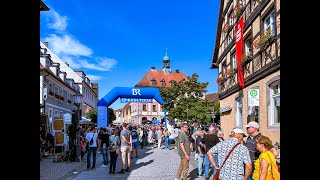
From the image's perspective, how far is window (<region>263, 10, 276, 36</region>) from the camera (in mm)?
12023

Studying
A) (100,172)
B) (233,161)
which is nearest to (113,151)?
(100,172)

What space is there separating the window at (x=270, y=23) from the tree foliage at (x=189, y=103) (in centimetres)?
2193

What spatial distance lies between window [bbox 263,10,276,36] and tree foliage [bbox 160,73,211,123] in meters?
21.9

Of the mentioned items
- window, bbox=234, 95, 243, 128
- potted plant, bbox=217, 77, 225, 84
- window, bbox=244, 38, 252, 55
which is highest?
window, bbox=244, 38, 252, 55

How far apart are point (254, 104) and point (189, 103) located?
83.9ft

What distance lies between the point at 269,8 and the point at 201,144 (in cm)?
553

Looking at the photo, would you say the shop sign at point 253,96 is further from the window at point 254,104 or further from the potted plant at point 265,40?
the potted plant at point 265,40

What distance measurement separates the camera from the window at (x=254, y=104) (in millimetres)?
11675

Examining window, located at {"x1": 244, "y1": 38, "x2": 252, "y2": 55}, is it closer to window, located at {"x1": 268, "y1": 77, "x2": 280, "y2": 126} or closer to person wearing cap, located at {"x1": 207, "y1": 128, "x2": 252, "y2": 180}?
window, located at {"x1": 268, "y1": 77, "x2": 280, "y2": 126}

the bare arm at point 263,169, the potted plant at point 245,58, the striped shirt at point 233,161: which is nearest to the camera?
the bare arm at point 263,169

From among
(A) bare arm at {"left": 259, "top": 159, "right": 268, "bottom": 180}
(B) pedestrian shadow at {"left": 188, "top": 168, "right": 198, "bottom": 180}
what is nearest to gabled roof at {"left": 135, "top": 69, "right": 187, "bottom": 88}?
(B) pedestrian shadow at {"left": 188, "top": 168, "right": 198, "bottom": 180}

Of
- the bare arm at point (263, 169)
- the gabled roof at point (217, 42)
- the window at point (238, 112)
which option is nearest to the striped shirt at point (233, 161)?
the bare arm at point (263, 169)

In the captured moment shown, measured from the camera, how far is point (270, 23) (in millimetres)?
12680
